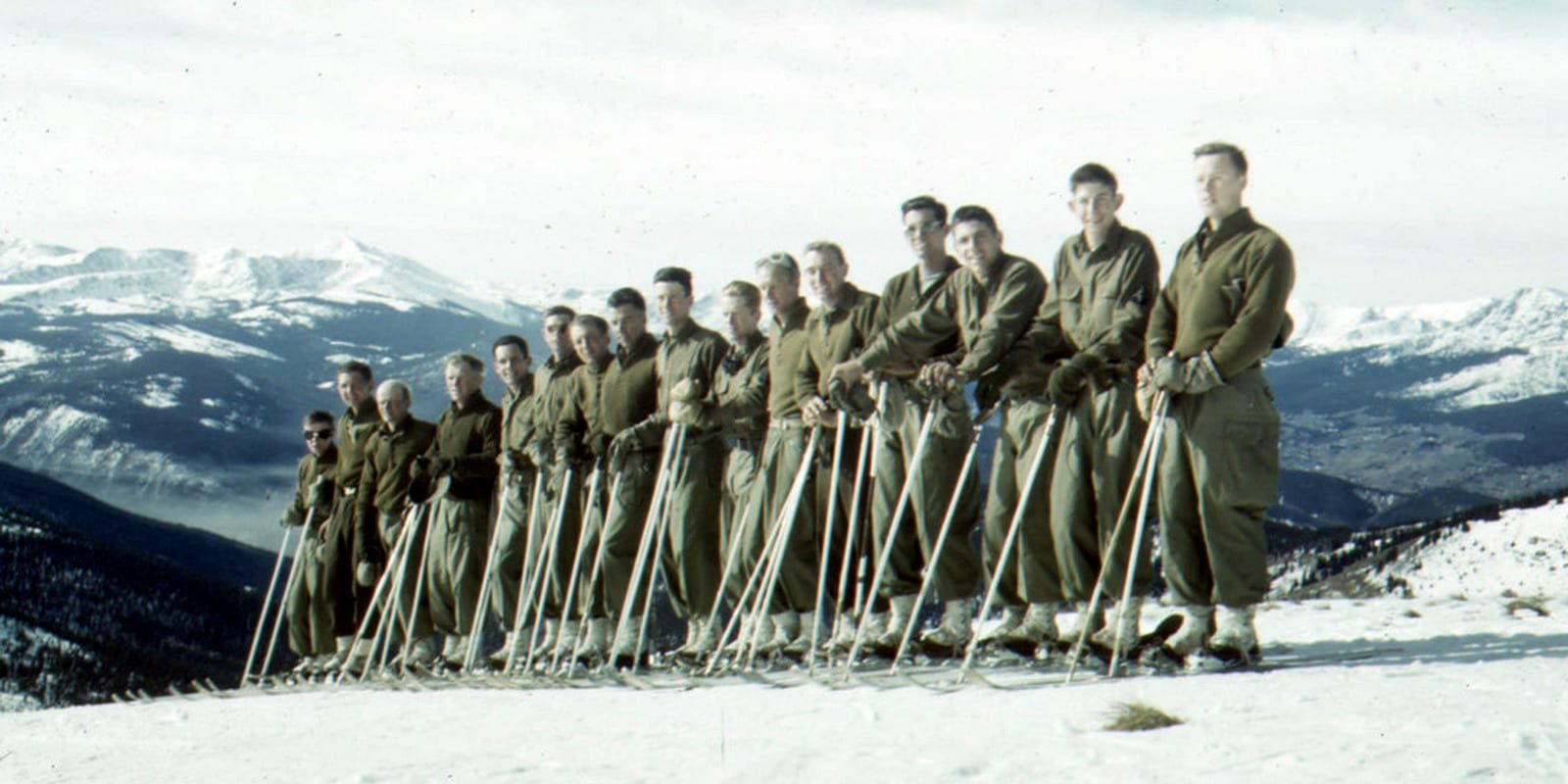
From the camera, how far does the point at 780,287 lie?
34.7 feet

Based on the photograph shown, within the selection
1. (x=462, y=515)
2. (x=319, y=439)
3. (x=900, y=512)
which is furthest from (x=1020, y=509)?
(x=319, y=439)

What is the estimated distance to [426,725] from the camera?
8.09 m

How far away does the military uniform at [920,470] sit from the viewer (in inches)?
360

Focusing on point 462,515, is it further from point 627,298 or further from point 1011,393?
point 1011,393

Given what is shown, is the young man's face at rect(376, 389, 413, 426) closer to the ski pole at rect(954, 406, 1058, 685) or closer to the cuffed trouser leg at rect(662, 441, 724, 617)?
Answer: the cuffed trouser leg at rect(662, 441, 724, 617)

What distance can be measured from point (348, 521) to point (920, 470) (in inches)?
277

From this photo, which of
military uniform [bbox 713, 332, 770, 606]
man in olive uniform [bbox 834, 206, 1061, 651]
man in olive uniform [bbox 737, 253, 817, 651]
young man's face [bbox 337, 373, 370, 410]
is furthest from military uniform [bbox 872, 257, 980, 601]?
young man's face [bbox 337, 373, 370, 410]

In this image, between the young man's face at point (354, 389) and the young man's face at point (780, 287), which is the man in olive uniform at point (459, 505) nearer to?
the young man's face at point (354, 389)

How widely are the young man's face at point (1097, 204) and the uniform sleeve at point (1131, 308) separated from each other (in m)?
0.21

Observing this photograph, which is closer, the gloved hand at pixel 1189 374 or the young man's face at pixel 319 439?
the gloved hand at pixel 1189 374

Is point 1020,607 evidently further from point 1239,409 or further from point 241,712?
point 241,712

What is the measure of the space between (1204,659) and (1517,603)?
17.9ft

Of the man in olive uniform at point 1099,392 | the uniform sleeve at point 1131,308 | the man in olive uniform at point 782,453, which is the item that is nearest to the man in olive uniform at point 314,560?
the man in olive uniform at point 782,453

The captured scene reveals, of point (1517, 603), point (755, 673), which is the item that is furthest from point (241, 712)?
point (1517, 603)
